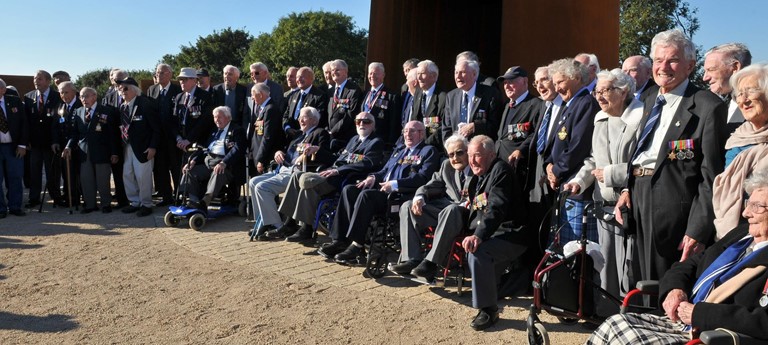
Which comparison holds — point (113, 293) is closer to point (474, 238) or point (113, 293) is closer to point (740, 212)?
point (474, 238)

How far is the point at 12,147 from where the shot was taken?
8828 mm

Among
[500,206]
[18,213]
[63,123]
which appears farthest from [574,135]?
[18,213]

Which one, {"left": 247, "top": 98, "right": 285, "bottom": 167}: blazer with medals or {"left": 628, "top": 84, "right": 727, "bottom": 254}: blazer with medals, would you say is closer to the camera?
{"left": 628, "top": 84, "right": 727, "bottom": 254}: blazer with medals

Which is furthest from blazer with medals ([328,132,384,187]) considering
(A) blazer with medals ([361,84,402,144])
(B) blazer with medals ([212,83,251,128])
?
(B) blazer with medals ([212,83,251,128])

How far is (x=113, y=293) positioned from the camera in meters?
5.26

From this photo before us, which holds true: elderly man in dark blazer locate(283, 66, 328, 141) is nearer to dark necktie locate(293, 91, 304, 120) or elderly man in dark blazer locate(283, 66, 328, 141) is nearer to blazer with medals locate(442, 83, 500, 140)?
dark necktie locate(293, 91, 304, 120)

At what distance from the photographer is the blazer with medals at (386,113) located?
7270mm

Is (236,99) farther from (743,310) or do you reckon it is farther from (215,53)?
(215,53)

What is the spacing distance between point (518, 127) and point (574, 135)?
2.76 ft

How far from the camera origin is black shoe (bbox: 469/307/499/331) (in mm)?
4371

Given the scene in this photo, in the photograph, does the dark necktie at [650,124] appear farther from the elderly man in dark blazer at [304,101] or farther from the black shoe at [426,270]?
the elderly man in dark blazer at [304,101]

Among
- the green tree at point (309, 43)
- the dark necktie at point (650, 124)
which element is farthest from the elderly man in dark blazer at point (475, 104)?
the green tree at point (309, 43)

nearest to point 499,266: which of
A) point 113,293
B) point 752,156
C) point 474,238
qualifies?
point 474,238

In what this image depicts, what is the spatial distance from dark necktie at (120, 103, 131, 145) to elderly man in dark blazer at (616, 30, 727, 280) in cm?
663
